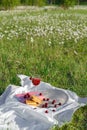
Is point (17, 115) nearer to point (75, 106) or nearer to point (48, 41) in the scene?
point (75, 106)

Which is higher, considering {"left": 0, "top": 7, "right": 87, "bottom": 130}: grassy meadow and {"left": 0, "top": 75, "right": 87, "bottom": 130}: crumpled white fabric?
{"left": 0, "top": 75, "right": 87, "bottom": 130}: crumpled white fabric

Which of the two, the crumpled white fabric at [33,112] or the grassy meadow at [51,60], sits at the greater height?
the crumpled white fabric at [33,112]

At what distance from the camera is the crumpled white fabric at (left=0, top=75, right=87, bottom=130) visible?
16.3ft

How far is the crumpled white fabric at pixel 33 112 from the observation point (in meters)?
4.98

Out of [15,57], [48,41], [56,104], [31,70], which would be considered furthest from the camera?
[48,41]

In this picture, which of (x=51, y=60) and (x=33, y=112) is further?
(x=51, y=60)

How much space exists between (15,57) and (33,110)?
3.24 meters

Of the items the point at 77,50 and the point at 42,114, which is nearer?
the point at 42,114

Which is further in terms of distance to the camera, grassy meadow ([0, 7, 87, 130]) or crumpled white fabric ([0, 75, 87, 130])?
grassy meadow ([0, 7, 87, 130])

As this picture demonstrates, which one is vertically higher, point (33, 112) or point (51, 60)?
point (33, 112)

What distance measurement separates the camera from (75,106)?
546 centimetres

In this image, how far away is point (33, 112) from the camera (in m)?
5.20

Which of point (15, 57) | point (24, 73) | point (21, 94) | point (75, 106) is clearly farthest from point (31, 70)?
point (75, 106)

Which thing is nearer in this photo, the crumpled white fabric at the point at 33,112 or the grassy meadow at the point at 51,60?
the crumpled white fabric at the point at 33,112
